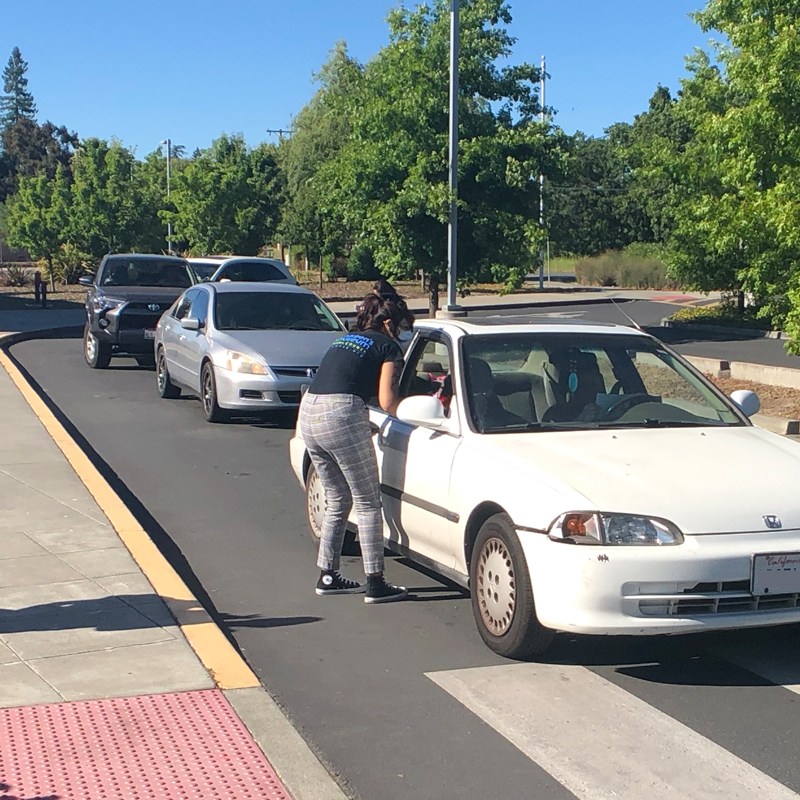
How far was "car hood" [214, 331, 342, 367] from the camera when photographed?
1288 cm

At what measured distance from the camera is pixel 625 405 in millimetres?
6457

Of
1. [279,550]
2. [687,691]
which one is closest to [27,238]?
[279,550]

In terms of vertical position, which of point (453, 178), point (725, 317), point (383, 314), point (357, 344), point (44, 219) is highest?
point (44, 219)

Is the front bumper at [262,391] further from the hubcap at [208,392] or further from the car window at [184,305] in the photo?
the car window at [184,305]

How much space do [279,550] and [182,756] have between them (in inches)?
135

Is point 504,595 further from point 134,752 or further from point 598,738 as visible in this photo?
point 134,752

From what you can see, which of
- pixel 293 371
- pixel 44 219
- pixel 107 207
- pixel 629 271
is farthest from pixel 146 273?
pixel 629 271

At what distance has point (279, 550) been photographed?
305 inches

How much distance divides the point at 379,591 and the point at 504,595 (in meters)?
1.19

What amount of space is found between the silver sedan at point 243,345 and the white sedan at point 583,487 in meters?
5.45

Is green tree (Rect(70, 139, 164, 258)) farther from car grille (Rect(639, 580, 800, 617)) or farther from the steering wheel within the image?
car grille (Rect(639, 580, 800, 617))

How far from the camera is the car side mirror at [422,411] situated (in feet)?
19.9

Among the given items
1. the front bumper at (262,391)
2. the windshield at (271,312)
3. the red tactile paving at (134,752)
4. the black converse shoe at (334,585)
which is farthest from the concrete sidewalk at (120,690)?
the windshield at (271,312)

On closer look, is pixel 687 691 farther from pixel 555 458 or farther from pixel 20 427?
pixel 20 427
